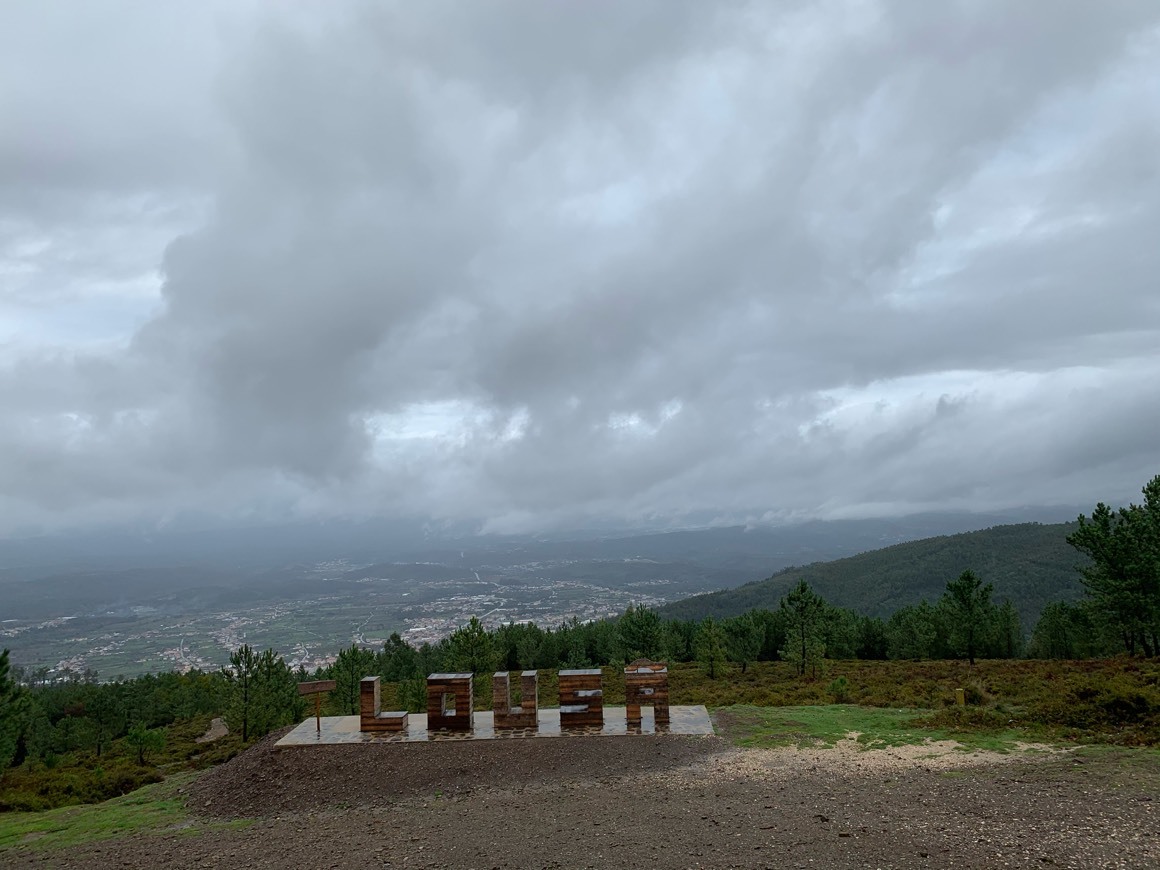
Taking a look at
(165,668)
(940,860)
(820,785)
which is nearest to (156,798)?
(820,785)

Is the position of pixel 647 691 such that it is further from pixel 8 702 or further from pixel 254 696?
pixel 8 702

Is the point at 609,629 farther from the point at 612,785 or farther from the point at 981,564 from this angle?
the point at 981,564

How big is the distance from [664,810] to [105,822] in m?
12.7

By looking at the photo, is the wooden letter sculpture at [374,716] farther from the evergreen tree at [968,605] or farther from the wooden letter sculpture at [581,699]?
the evergreen tree at [968,605]

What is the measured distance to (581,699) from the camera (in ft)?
66.6

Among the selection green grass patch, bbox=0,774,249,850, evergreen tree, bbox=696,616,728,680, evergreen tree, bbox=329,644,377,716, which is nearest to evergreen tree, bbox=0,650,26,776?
green grass patch, bbox=0,774,249,850

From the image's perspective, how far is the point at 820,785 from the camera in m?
13.4

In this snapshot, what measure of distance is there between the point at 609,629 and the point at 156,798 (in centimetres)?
5530

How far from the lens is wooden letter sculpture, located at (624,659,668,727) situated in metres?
20.1

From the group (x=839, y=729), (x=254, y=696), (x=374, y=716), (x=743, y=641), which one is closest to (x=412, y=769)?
(x=374, y=716)

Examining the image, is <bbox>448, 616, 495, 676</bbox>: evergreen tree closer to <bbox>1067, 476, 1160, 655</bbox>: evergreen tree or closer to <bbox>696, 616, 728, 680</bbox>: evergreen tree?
<bbox>696, 616, 728, 680</bbox>: evergreen tree

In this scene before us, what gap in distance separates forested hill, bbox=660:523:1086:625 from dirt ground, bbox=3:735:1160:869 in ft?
406

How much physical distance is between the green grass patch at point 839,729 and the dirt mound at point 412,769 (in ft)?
5.61

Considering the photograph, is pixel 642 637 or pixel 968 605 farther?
pixel 642 637
